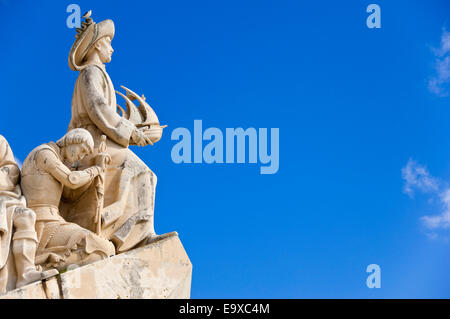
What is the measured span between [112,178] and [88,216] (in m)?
0.75

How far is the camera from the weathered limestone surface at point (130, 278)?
30.0 feet

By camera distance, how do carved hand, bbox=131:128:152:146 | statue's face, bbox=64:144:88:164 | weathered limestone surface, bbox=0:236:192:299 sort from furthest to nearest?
carved hand, bbox=131:128:152:146 < statue's face, bbox=64:144:88:164 < weathered limestone surface, bbox=0:236:192:299

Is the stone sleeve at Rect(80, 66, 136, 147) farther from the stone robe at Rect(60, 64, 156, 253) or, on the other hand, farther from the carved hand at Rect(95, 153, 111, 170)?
the carved hand at Rect(95, 153, 111, 170)

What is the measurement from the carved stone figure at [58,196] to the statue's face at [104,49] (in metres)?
1.95

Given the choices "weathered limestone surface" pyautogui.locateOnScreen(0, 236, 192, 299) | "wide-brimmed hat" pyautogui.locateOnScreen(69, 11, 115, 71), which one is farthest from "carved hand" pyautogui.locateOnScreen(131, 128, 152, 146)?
"weathered limestone surface" pyautogui.locateOnScreen(0, 236, 192, 299)

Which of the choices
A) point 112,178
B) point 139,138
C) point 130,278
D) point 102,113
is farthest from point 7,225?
point 139,138

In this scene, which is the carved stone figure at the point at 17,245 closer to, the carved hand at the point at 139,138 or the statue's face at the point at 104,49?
the carved hand at the point at 139,138

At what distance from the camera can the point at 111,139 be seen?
11.4 m

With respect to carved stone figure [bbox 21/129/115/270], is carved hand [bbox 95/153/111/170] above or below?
above

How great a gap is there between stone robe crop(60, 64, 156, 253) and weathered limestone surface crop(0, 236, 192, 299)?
0.46 metres

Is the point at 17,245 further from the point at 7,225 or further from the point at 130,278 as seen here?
the point at 130,278

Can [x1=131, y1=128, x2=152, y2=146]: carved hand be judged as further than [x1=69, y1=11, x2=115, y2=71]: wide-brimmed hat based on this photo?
No

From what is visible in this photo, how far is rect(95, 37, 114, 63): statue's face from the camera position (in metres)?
12.1
